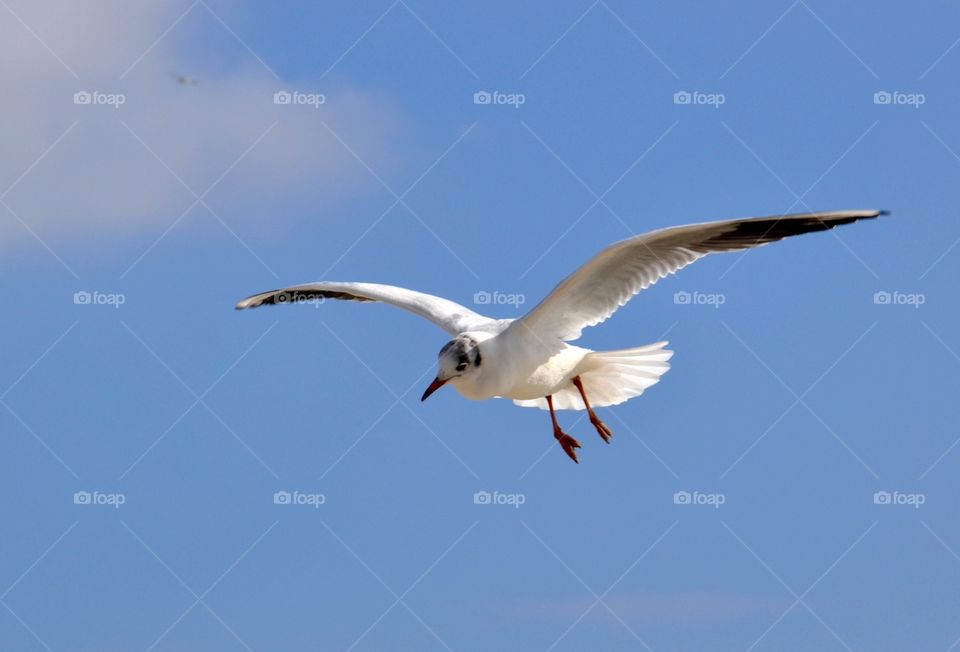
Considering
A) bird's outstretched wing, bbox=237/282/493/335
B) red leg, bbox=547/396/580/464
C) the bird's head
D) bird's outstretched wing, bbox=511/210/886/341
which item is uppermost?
bird's outstretched wing, bbox=237/282/493/335

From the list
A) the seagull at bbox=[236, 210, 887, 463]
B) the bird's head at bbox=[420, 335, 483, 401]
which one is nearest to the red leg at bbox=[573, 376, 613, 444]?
the seagull at bbox=[236, 210, 887, 463]

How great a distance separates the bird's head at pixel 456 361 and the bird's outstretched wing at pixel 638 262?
0.48m

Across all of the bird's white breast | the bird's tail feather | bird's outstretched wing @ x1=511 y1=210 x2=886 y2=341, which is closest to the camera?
bird's outstretched wing @ x1=511 y1=210 x2=886 y2=341

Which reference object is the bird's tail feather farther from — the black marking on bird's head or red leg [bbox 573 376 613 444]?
the black marking on bird's head

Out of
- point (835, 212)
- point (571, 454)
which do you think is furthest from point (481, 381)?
point (835, 212)

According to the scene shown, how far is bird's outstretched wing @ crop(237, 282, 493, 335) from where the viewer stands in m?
12.5

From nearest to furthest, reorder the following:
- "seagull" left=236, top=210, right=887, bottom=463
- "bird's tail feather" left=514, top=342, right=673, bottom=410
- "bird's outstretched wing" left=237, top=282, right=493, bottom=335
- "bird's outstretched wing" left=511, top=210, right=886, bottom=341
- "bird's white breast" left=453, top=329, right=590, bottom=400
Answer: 1. "bird's outstretched wing" left=511, top=210, right=886, bottom=341
2. "seagull" left=236, top=210, right=887, bottom=463
3. "bird's white breast" left=453, top=329, right=590, bottom=400
4. "bird's outstretched wing" left=237, top=282, right=493, bottom=335
5. "bird's tail feather" left=514, top=342, right=673, bottom=410

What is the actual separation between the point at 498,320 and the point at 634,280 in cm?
119

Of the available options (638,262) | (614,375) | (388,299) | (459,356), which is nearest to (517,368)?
(459,356)

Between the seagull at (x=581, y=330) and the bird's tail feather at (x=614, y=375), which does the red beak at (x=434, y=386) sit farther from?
the bird's tail feather at (x=614, y=375)

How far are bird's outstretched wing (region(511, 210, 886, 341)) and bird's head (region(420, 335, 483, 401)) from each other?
48cm

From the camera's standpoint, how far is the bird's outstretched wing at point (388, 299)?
41.0 feet

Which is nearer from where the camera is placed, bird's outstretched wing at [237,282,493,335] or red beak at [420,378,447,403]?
red beak at [420,378,447,403]

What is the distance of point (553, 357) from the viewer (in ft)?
39.5
